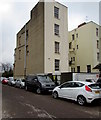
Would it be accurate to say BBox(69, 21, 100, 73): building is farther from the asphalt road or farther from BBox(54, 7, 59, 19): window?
the asphalt road

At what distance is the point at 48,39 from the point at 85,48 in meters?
10.2

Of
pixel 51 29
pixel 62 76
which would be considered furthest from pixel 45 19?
pixel 62 76

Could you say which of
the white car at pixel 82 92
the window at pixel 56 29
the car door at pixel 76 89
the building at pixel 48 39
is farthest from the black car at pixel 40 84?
the window at pixel 56 29

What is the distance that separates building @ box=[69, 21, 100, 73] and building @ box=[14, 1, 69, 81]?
6.17m

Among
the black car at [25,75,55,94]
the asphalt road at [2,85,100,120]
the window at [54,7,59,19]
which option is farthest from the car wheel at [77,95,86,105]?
the window at [54,7,59,19]

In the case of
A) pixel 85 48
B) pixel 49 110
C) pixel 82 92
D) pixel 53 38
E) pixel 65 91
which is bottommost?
pixel 49 110

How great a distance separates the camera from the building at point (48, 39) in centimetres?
2389

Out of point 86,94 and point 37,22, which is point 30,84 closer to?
point 86,94

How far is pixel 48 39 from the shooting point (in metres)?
24.0

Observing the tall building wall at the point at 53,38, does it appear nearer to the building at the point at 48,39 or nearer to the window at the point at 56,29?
the building at the point at 48,39

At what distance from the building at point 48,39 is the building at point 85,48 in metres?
6.17

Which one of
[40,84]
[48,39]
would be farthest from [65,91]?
[48,39]

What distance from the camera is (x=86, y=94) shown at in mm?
9242

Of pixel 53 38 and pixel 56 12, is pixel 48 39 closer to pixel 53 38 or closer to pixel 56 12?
pixel 53 38
